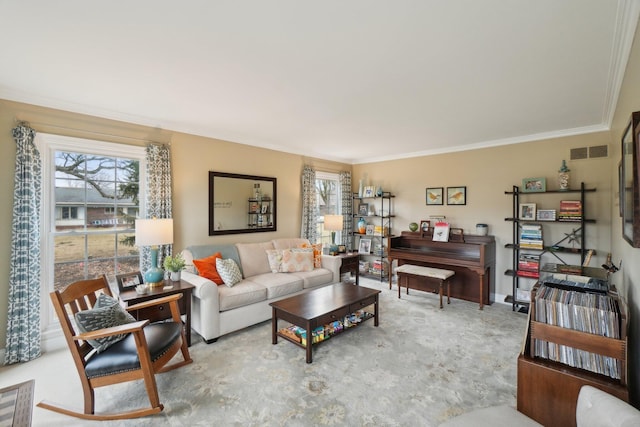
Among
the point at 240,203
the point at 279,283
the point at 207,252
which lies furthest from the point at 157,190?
the point at 279,283

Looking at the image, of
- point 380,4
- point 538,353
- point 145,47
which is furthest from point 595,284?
point 145,47

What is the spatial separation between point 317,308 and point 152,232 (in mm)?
1877

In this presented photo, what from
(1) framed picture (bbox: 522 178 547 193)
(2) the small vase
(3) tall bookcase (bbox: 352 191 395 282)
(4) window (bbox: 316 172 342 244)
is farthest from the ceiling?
(2) the small vase

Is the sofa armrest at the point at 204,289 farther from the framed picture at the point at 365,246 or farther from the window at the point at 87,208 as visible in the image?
the framed picture at the point at 365,246

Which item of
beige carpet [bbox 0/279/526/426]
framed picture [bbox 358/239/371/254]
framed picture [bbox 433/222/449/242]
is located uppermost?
framed picture [bbox 433/222/449/242]

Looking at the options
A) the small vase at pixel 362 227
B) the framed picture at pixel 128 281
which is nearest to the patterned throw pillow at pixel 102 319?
the framed picture at pixel 128 281

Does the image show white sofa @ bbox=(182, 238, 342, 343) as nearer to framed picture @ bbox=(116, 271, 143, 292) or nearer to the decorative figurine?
framed picture @ bbox=(116, 271, 143, 292)

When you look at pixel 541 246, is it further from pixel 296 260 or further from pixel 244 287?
pixel 244 287

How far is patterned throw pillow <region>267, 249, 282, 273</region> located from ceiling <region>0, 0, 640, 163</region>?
183cm

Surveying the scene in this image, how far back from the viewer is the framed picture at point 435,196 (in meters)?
5.16

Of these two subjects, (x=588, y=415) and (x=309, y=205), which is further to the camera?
(x=309, y=205)

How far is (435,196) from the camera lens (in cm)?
522

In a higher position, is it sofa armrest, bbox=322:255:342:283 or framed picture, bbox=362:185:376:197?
framed picture, bbox=362:185:376:197

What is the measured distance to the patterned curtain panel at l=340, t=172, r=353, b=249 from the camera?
20.0ft
